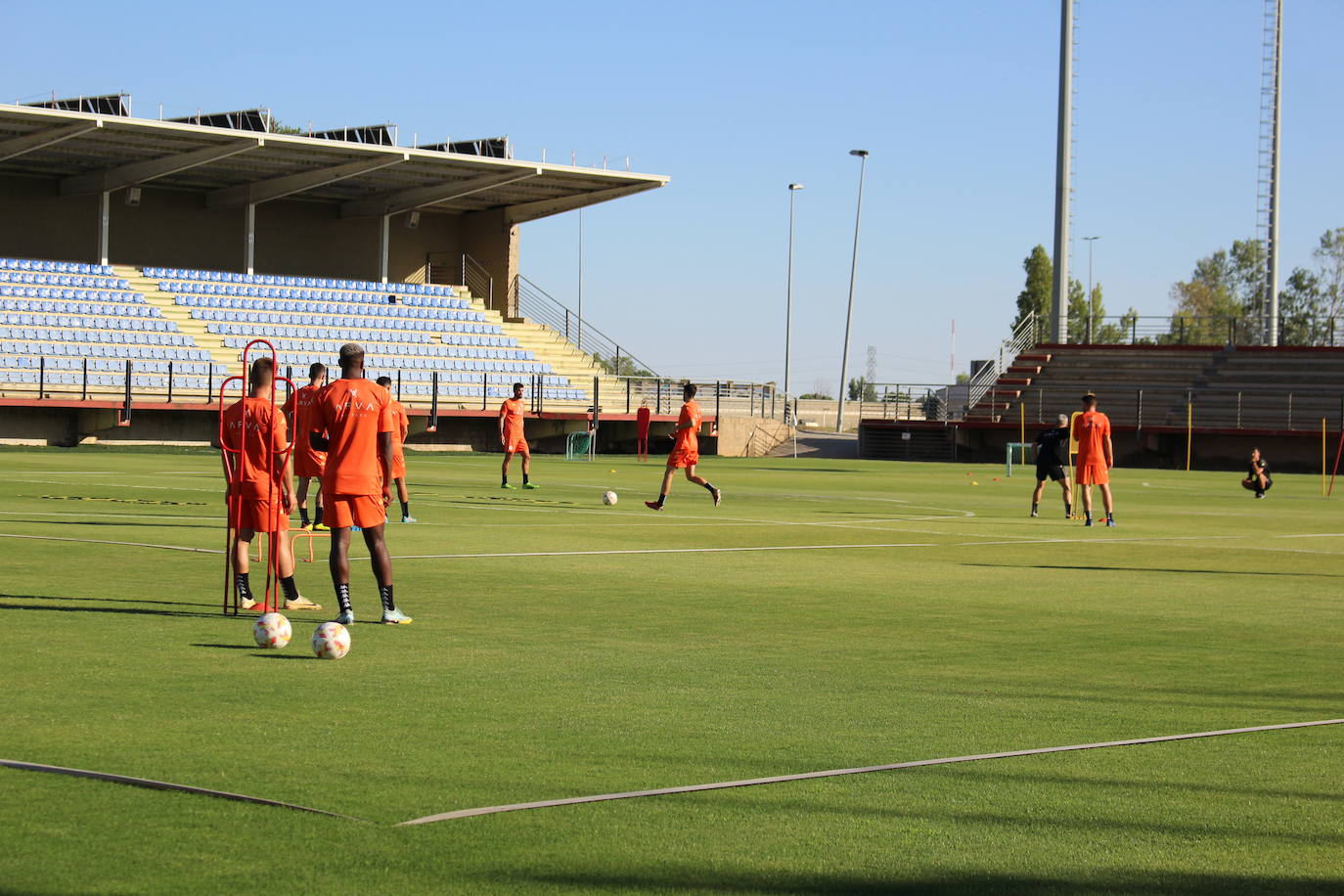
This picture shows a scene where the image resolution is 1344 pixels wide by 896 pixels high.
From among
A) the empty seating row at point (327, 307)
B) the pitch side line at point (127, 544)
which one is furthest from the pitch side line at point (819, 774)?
the empty seating row at point (327, 307)

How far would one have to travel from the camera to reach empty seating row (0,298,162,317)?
48844 millimetres

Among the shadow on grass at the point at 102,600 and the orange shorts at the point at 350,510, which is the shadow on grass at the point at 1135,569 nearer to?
the orange shorts at the point at 350,510

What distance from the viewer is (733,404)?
211ft

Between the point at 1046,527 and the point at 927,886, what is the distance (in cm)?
1958

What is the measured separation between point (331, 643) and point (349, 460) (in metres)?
1.92

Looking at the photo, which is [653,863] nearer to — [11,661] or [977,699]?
[977,699]

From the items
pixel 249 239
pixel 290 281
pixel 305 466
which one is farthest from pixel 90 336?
pixel 305 466

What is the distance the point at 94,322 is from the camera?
163ft

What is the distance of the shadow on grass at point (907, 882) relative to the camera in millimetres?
5199

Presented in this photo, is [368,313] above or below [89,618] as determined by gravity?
above

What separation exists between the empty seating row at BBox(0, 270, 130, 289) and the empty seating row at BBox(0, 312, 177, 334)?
2.20 metres

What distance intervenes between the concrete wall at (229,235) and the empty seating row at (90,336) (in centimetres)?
949

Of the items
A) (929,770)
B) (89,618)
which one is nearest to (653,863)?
(929,770)

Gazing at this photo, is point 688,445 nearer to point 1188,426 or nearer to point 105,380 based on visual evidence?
point 105,380
